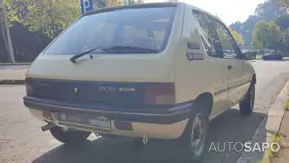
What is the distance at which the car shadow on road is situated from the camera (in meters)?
3.38

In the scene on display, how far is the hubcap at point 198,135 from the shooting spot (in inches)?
125

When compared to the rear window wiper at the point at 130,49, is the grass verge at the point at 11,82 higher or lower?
lower

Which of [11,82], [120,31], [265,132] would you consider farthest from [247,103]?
[11,82]

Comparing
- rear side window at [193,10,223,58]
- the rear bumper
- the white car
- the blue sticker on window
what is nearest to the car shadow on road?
the white car

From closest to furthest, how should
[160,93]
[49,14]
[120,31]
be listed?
1. [160,93]
2. [120,31]
3. [49,14]

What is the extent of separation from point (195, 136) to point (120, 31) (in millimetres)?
1419

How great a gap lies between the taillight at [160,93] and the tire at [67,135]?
5.53 ft

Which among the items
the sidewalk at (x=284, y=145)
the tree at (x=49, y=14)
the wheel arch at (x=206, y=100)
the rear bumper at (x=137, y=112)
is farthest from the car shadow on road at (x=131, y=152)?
the tree at (x=49, y=14)

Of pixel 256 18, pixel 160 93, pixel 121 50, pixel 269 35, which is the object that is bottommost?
pixel 269 35

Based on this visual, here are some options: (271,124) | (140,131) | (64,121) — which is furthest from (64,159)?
(271,124)

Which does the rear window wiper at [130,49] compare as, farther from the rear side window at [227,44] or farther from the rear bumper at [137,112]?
the rear side window at [227,44]

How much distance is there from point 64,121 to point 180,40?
144 centimetres

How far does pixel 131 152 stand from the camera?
3.60m

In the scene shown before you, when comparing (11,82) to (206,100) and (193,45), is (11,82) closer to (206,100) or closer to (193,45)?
(206,100)
